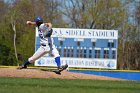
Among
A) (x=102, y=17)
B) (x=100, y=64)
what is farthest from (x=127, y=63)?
(x=100, y=64)

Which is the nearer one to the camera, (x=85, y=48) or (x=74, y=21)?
(x=85, y=48)

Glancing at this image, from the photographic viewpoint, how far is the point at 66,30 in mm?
35844

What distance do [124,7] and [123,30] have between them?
2.99m

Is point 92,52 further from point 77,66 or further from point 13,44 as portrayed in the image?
point 13,44

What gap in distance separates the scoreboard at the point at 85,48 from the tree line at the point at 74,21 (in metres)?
15.6

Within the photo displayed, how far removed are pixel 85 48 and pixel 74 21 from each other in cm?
1924

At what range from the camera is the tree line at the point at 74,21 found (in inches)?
2029

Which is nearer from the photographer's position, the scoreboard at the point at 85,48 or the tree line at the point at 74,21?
the scoreboard at the point at 85,48

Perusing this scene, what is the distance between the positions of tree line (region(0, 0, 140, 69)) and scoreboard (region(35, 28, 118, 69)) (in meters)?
15.6

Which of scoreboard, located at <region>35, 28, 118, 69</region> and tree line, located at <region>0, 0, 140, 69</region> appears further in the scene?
tree line, located at <region>0, 0, 140, 69</region>

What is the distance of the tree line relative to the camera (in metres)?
51.5

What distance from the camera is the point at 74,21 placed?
53.9 m

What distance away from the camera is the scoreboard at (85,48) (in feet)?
115

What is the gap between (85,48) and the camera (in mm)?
35000
